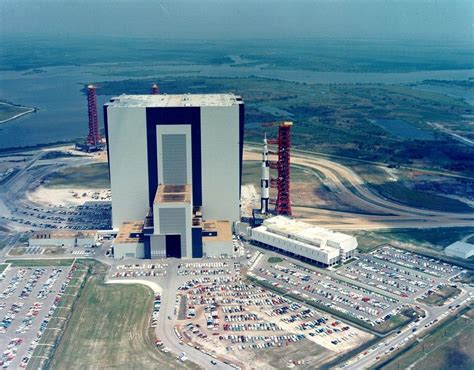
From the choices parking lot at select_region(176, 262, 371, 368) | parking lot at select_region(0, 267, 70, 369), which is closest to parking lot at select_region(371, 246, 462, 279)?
parking lot at select_region(176, 262, 371, 368)

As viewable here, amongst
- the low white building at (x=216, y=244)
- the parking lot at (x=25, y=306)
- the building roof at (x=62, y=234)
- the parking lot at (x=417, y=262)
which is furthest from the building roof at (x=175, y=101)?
the parking lot at (x=417, y=262)

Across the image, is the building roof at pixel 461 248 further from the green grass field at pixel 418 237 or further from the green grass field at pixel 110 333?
the green grass field at pixel 110 333

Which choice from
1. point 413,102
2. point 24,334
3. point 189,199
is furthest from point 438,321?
point 413,102

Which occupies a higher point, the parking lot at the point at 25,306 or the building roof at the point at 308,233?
the building roof at the point at 308,233

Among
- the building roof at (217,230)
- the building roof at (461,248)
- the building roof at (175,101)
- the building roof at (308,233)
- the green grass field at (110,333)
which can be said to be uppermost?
the building roof at (175,101)

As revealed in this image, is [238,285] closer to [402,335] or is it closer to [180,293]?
[180,293]

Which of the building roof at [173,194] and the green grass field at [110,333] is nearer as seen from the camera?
the green grass field at [110,333]

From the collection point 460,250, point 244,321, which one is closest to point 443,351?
point 244,321
